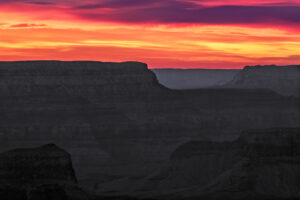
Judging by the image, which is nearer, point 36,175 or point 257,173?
point 36,175

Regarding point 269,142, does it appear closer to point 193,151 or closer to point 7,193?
point 193,151

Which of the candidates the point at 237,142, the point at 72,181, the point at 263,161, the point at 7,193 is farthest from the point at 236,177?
the point at 7,193

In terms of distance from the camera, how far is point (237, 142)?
16950 centimetres

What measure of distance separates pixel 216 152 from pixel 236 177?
19849 millimetres

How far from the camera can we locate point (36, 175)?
120m

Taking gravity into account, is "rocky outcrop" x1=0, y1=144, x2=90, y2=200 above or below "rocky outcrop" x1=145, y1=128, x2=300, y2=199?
below

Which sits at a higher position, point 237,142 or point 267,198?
point 237,142

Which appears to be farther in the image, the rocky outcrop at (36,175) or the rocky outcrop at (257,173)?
the rocky outcrop at (257,173)

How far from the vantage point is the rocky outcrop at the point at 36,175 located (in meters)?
118

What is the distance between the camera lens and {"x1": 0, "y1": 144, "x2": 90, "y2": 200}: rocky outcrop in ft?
388

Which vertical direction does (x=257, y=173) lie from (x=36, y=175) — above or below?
above

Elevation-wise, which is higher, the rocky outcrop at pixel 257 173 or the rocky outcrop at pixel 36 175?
the rocky outcrop at pixel 257 173

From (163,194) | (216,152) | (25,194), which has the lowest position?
(25,194)

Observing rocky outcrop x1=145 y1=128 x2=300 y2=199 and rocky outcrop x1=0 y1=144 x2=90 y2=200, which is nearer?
rocky outcrop x1=0 y1=144 x2=90 y2=200
